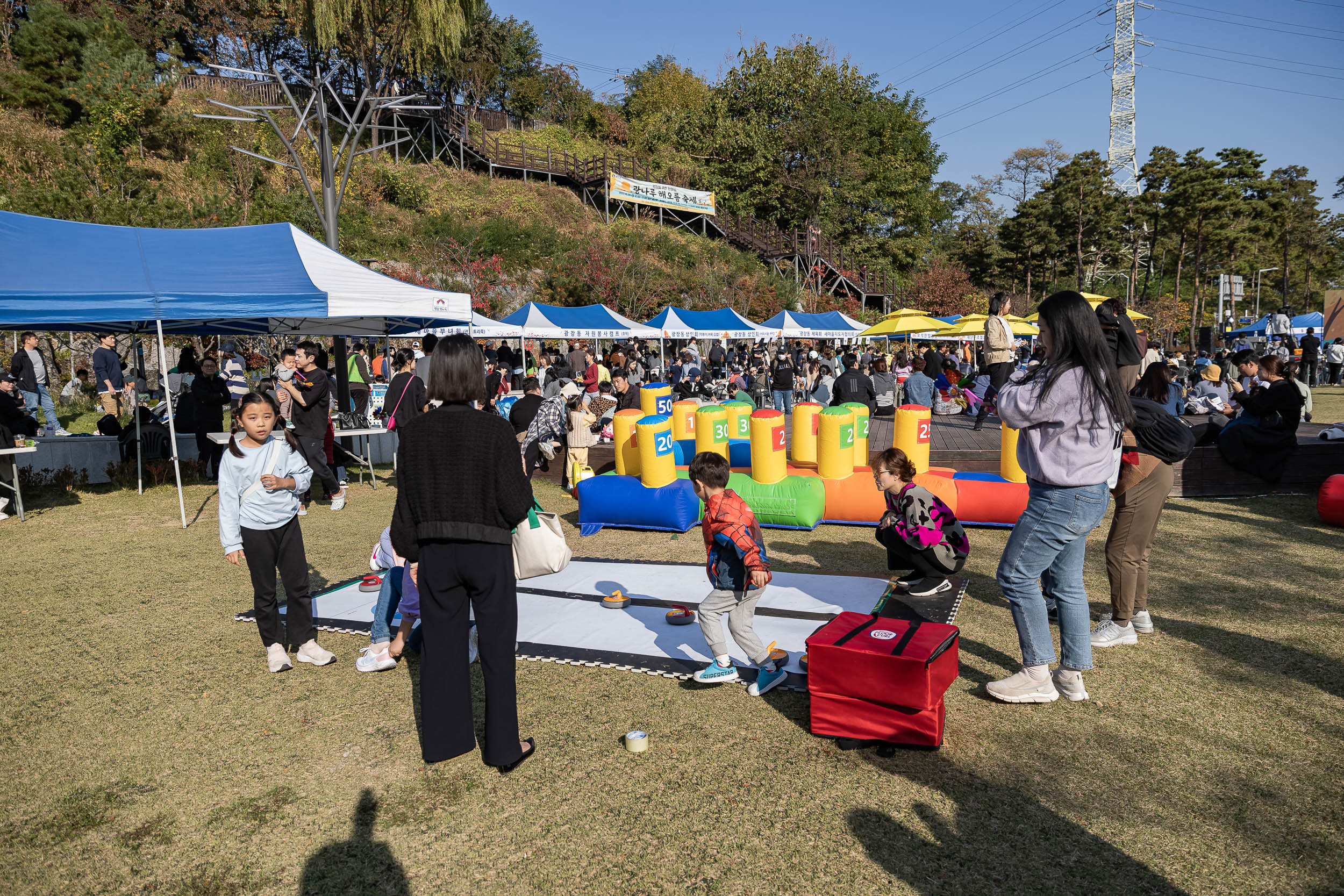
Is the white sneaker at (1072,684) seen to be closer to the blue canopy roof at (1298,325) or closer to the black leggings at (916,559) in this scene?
the black leggings at (916,559)

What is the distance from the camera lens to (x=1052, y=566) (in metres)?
3.64

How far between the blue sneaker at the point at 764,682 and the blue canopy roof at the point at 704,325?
15.8 metres

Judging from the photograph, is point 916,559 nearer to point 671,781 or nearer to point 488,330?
point 671,781

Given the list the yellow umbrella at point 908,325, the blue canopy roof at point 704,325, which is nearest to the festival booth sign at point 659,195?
the blue canopy roof at point 704,325

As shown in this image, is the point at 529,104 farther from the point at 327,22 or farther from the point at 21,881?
the point at 21,881

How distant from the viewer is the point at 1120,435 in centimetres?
356

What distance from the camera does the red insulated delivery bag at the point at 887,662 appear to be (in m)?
3.30

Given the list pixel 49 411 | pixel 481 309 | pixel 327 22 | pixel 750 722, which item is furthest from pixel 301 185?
pixel 750 722

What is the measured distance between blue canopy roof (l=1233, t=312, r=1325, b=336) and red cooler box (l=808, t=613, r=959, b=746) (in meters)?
36.6

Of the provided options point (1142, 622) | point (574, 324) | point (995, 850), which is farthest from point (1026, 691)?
point (574, 324)

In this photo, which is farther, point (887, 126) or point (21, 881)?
point (887, 126)

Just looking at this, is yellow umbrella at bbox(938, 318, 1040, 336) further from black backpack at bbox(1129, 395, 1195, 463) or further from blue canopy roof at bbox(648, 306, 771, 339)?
black backpack at bbox(1129, 395, 1195, 463)

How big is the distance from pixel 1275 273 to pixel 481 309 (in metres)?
63.6

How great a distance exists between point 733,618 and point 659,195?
39.3 meters
